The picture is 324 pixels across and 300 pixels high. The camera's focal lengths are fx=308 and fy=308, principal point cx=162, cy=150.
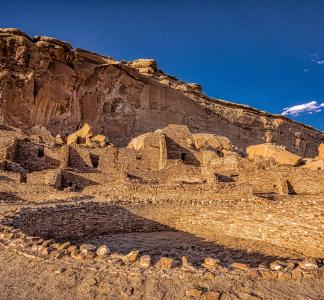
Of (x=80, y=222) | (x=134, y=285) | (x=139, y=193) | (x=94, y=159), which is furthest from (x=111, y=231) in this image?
(x=94, y=159)

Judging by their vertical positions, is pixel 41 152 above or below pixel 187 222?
above

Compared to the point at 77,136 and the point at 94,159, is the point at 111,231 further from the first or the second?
the point at 77,136

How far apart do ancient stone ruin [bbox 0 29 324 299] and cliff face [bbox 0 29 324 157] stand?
119 mm

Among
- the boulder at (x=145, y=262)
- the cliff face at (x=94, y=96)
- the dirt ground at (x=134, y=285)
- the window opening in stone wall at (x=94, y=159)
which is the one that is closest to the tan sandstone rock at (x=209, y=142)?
the window opening in stone wall at (x=94, y=159)

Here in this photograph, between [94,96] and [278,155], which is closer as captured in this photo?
[278,155]

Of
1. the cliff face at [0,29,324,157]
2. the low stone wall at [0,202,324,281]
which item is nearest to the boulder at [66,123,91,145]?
the cliff face at [0,29,324,157]

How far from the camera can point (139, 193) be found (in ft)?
42.3

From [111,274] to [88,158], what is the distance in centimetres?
1537

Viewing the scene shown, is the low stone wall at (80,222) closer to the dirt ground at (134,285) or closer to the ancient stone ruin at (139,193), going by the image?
the ancient stone ruin at (139,193)

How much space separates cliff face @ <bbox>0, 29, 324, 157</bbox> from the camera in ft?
91.2

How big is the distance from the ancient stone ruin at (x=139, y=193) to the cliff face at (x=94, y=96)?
119 millimetres

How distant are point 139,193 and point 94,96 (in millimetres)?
23064

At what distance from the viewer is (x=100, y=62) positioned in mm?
34281

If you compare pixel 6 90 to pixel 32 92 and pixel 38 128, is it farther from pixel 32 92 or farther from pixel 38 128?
pixel 38 128
